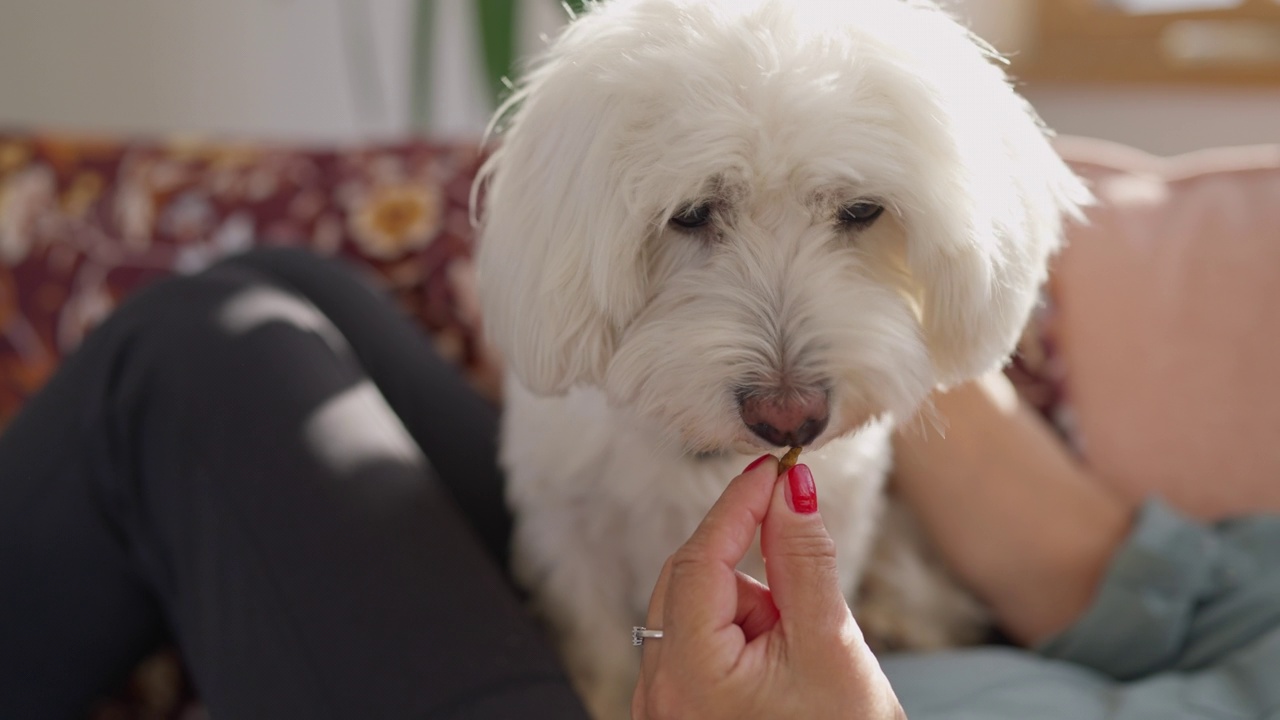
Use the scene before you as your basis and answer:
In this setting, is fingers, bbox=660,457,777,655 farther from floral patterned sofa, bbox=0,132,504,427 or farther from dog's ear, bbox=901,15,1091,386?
floral patterned sofa, bbox=0,132,504,427

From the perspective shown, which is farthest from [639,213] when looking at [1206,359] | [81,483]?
[1206,359]

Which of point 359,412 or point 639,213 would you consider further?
point 359,412

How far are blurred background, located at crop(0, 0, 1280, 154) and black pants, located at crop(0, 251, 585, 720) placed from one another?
1.20 metres

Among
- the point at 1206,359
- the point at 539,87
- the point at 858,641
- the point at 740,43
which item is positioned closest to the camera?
the point at 858,641

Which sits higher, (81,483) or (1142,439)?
(81,483)

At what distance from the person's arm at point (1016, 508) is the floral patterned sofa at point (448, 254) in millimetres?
117

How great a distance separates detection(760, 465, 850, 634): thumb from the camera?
573mm

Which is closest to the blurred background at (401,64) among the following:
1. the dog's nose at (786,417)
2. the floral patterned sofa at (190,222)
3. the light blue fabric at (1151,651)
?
the floral patterned sofa at (190,222)

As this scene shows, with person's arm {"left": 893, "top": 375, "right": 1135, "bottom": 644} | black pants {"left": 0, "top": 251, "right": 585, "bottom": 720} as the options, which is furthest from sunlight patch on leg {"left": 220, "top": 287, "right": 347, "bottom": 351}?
person's arm {"left": 893, "top": 375, "right": 1135, "bottom": 644}

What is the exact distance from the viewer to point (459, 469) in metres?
1.16

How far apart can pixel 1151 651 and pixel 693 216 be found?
72 centimetres

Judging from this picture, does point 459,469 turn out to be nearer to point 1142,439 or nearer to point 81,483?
point 81,483

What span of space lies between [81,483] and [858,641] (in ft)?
2.46

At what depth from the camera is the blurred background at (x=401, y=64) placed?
1.92 m
